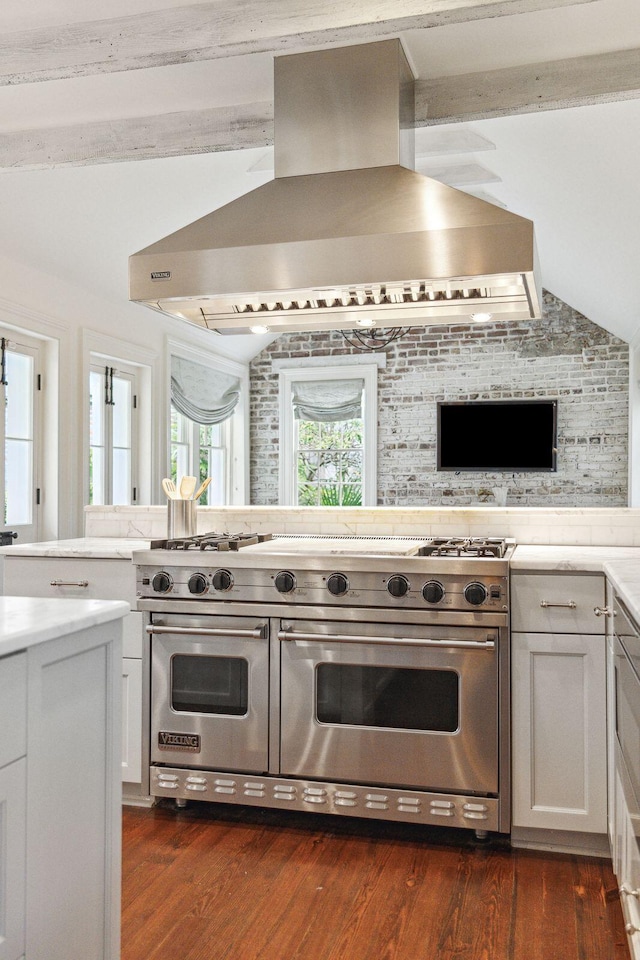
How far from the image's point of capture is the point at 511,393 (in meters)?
6.85

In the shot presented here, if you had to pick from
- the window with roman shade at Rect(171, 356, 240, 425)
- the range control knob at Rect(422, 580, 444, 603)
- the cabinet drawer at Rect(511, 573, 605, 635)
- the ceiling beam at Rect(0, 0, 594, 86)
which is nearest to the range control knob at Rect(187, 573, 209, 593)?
the range control knob at Rect(422, 580, 444, 603)

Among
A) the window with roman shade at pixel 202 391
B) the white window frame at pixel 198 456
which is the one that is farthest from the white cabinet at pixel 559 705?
the white window frame at pixel 198 456

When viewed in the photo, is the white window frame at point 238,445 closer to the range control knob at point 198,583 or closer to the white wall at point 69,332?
the white wall at point 69,332

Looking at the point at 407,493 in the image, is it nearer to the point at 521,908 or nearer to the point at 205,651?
the point at 205,651

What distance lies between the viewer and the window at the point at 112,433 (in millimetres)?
4961

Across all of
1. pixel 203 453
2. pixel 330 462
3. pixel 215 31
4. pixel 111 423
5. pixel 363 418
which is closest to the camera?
pixel 215 31

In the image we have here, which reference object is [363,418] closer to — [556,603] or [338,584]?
[338,584]

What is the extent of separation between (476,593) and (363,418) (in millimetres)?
4811

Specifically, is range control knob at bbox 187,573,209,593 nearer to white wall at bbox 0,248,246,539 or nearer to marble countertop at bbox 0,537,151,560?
marble countertop at bbox 0,537,151,560

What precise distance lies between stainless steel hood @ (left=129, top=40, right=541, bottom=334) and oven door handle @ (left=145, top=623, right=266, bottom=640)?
3.81 feet

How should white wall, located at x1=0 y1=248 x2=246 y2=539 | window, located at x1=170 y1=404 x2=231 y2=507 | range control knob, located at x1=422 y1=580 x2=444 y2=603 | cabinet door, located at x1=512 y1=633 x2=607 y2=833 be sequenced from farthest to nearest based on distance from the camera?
window, located at x1=170 y1=404 x2=231 y2=507
white wall, located at x1=0 y1=248 x2=246 y2=539
range control knob, located at x1=422 y1=580 x2=444 y2=603
cabinet door, located at x1=512 y1=633 x2=607 y2=833

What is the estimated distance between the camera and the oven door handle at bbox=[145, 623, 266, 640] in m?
2.73

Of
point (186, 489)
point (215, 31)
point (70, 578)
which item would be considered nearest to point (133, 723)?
point (70, 578)

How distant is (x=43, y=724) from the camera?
137 cm
